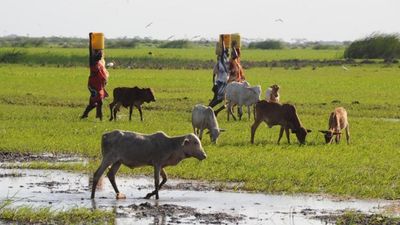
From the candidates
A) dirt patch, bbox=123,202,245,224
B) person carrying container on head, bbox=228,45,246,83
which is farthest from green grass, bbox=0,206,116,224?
person carrying container on head, bbox=228,45,246,83

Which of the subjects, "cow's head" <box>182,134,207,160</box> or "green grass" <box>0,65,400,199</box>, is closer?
"cow's head" <box>182,134,207,160</box>

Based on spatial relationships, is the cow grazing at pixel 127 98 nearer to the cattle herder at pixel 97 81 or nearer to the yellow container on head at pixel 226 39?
the cattle herder at pixel 97 81

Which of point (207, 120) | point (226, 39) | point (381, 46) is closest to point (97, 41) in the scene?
point (226, 39)

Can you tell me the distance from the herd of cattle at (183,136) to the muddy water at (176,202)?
448 millimetres

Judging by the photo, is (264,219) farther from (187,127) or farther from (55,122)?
(55,122)

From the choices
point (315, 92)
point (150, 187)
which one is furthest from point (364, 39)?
point (150, 187)

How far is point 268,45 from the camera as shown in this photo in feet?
469

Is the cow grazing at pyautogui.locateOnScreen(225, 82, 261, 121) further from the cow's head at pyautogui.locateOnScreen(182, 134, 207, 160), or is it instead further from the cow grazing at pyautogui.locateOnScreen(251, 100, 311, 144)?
the cow's head at pyautogui.locateOnScreen(182, 134, 207, 160)

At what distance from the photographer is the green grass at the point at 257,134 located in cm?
1775

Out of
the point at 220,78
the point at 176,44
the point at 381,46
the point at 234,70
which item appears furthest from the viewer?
the point at 176,44

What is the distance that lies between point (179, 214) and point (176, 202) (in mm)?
1114

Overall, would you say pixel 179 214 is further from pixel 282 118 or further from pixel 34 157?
pixel 282 118

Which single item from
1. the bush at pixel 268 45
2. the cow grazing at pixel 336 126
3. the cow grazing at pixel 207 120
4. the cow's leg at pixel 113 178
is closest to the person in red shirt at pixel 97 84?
the cow grazing at pixel 207 120

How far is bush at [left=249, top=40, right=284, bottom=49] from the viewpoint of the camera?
142m
